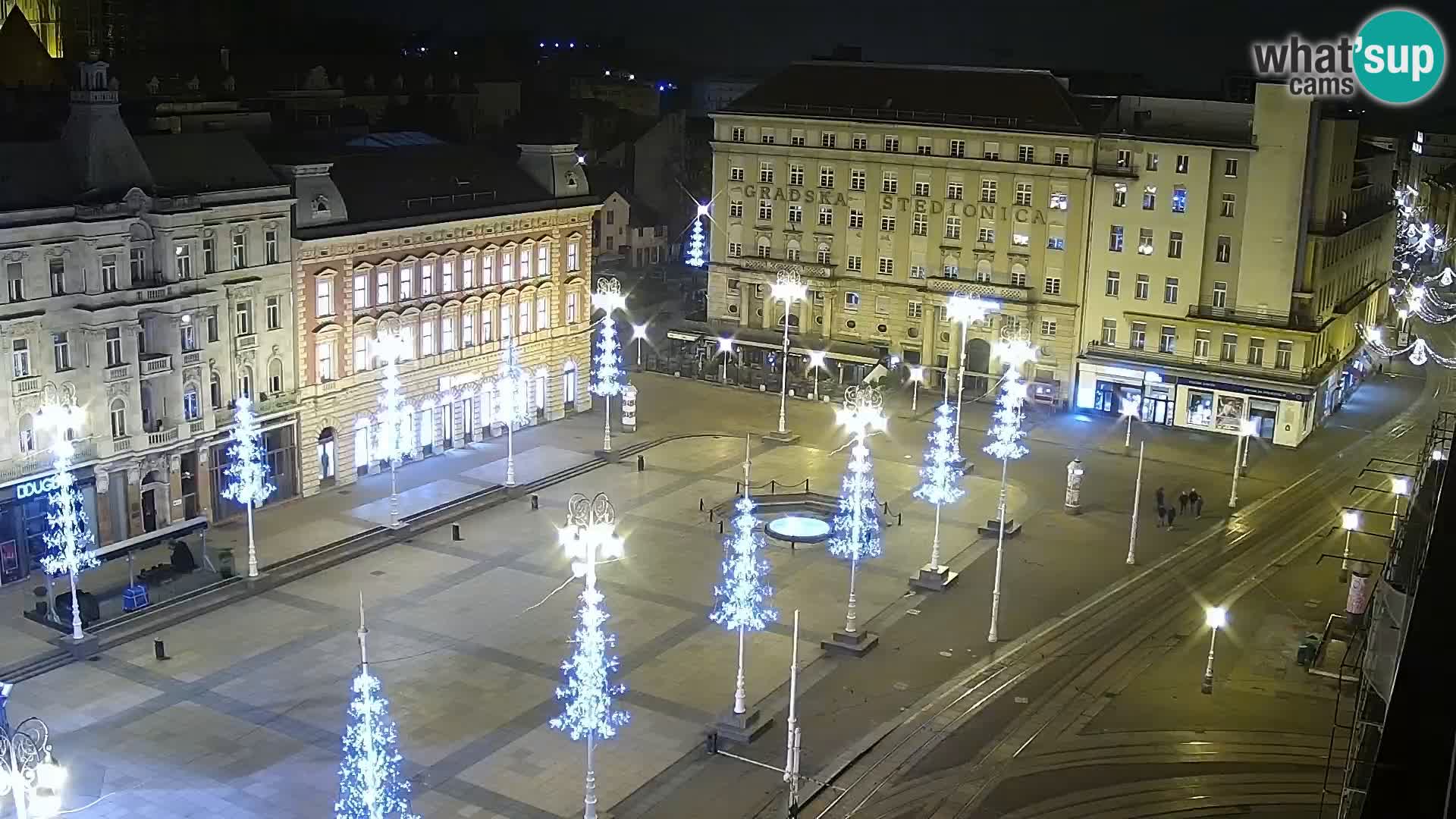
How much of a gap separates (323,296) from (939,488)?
1184 inches

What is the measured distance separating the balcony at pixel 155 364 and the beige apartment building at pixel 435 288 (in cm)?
780

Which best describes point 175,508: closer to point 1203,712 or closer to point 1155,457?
point 1203,712

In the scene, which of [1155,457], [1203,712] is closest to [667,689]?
[1203,712]

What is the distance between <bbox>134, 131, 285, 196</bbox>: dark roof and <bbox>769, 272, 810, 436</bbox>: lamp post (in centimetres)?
2920

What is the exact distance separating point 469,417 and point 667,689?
32.8 meters

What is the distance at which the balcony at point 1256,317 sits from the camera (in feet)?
270

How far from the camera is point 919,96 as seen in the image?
93.4 m

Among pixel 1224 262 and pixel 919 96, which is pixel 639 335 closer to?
pixel 919 96

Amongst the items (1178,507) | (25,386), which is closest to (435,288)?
(25,386)

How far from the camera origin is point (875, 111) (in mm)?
92688

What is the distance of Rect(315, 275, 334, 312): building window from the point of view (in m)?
66.9

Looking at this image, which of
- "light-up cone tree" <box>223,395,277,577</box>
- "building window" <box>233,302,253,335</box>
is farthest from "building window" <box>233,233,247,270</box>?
"light-up cone tree" <box>223,395,277,577</box>

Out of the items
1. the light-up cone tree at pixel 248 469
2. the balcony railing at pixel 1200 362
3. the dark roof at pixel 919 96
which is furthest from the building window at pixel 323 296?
the balcony railing at pixel 1200 362

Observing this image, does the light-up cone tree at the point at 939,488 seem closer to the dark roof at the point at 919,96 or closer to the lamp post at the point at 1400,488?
the lamp post at the point at 1400,488
